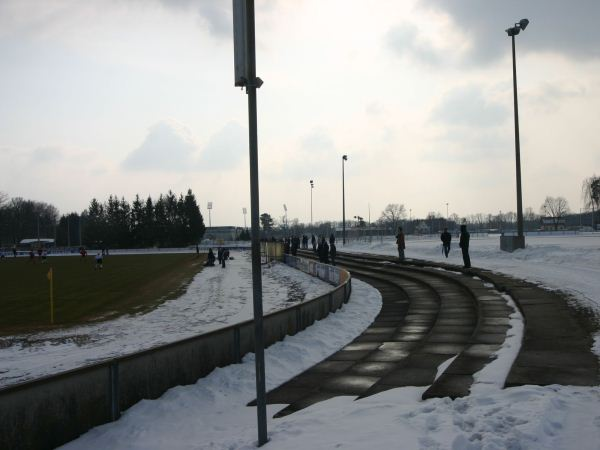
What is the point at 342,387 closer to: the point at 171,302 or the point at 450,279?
the point at 450,279

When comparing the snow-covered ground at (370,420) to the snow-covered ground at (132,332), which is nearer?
the snow-covered ground at (370,420)

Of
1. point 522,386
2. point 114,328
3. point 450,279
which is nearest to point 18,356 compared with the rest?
point 114,328

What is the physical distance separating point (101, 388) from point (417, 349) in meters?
5.58

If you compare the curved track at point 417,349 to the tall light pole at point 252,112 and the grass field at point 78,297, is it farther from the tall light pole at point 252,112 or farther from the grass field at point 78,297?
the grass field at point 78,297


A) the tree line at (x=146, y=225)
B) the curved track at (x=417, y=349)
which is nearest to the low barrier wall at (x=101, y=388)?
the curved track at (x=417, y=349)

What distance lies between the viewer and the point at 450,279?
1930 centimetres

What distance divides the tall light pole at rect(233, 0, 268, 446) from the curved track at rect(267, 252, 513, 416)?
5.26ft

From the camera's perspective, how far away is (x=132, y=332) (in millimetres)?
14844

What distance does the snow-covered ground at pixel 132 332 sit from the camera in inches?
448

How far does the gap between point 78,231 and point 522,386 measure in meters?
130

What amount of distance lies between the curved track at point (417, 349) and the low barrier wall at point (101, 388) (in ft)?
4.15

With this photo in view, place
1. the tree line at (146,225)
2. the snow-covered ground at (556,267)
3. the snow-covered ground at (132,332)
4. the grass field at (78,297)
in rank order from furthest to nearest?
the tree line at (146,225) < the grass field at (78,297) < the snow-covered ground at (556,267) < the snow-covered ground at (132,332)

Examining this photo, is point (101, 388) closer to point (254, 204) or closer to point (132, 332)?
point (254, 204)

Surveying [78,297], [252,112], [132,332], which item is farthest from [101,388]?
[78,297]
